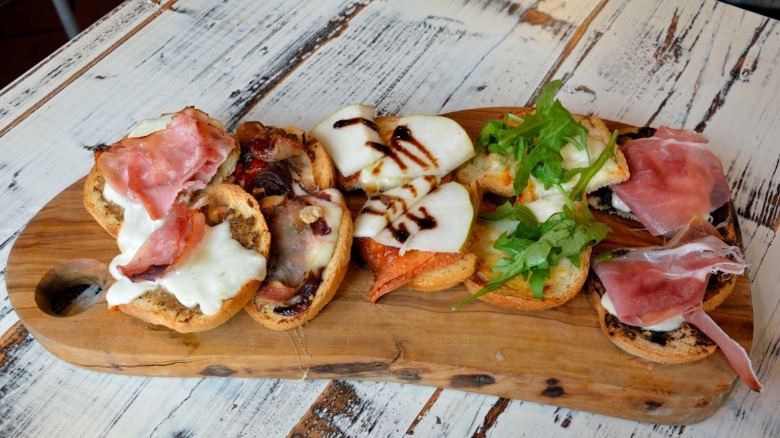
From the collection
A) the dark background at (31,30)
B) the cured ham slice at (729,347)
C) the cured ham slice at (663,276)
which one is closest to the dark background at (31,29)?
the dark background at (31,30)

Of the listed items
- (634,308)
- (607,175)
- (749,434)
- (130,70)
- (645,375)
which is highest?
(130,70)

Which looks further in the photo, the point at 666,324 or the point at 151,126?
the point at 151,126

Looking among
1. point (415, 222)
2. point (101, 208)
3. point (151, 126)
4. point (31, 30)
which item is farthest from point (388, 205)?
point (31, 30)

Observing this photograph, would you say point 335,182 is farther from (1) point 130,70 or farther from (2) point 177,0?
(2) point 177,0

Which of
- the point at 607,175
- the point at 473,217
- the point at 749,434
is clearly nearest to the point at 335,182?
the point at 473,217

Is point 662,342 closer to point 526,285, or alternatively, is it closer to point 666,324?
point 666,324

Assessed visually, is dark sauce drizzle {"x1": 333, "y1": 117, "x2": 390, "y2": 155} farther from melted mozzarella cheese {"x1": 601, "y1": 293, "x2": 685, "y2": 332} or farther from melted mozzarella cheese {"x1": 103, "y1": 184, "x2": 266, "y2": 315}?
melted mozzarella cheese {"x1": 601, "y1": 293, "x2": 685, "y2": 332}
